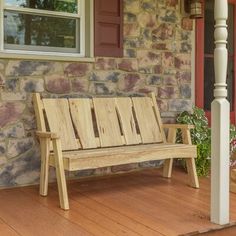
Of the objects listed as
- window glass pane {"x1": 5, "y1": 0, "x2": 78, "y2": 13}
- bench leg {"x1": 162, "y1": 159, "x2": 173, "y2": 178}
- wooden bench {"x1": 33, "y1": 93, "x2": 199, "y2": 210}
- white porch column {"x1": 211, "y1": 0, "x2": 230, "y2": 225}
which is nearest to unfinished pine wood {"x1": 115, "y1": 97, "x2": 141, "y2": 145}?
wooden bench {"x1": 33, "y1": 93, "x2": 199, "y2": 210}

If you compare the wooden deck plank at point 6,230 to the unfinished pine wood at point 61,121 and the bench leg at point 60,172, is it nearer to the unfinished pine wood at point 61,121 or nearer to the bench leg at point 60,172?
the bench leg at point 60,172

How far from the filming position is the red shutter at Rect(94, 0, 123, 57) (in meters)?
3.94

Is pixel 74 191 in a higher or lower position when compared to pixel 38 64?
lower

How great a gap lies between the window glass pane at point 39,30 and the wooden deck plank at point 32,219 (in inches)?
59.0

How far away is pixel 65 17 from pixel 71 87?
73cm

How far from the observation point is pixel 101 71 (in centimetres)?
399

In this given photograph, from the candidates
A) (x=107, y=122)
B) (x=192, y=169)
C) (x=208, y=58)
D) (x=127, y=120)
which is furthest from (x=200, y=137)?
(x=208, y=58)

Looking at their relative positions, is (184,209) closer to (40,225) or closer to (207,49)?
(40,225)

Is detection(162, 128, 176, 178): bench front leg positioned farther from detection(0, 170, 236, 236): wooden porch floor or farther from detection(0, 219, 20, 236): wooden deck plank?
detection(0, 219, 20, 236): wooden deck plank

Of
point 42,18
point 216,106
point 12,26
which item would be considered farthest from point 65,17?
point 216,106

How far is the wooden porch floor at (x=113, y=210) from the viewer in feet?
8.00

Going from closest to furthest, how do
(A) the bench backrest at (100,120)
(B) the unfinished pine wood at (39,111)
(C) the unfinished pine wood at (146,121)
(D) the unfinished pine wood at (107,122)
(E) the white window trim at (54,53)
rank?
(B) the unfinished pine wood at (39,111)
(A) the bench backrest at (100,120)
(E) the white window trim at (54,53)
(D) the unfinished pine wood at (107,122)
(C) the unfinished pine wood at (146,121)

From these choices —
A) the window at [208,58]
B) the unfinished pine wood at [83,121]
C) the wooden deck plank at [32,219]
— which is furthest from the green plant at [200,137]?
the wooden deck plank at [32,219]

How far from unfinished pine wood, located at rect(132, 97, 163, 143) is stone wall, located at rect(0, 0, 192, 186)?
0.30 metres
